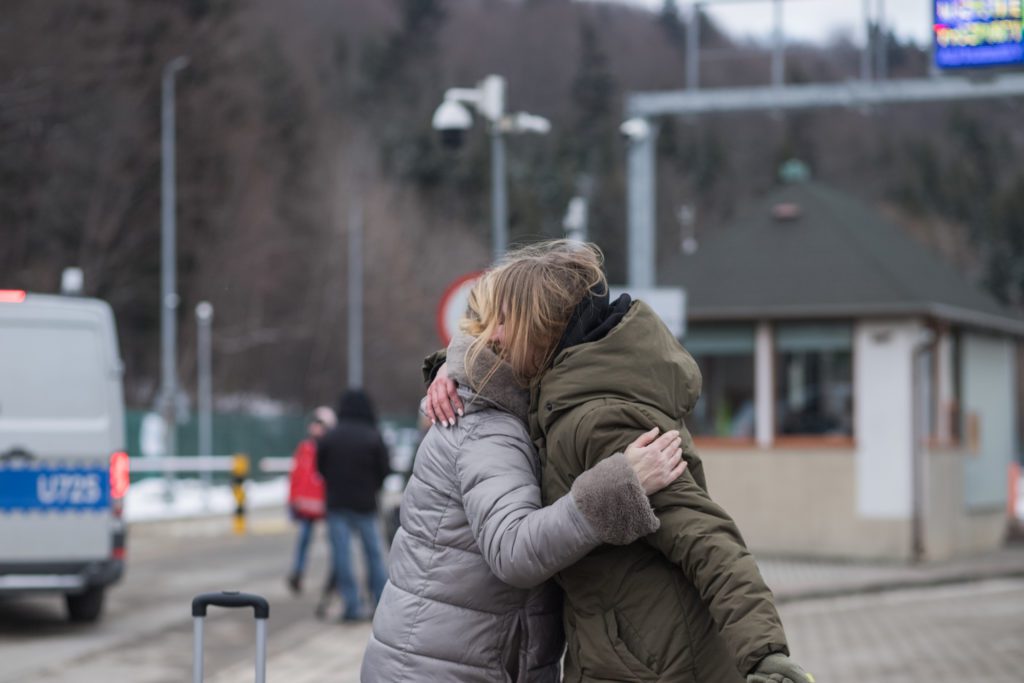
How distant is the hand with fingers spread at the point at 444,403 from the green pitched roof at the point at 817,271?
53.1 ft

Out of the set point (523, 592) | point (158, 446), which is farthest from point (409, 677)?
point (158, 446)

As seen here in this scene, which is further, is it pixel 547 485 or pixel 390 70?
pixel 390 70

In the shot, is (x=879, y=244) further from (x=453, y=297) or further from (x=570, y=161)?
(x=570, y=161)

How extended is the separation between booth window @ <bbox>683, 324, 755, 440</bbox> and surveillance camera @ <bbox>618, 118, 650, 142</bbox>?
12.6 feet

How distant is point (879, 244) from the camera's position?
22.0 meters

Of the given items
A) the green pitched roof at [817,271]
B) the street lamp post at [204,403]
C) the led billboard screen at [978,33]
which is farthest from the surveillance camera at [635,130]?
the street lamp post at [204,403]

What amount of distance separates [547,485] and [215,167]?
5203 cm

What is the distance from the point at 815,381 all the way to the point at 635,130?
15.6 ft

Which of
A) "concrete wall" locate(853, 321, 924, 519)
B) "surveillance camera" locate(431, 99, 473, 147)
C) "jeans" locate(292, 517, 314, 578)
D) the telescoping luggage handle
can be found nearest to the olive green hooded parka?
the telescoping luggage handle

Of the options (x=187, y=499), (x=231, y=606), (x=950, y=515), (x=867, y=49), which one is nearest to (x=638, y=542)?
(x=231, y=606)

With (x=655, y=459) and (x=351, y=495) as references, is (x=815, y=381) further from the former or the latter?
(x=655, y=459)

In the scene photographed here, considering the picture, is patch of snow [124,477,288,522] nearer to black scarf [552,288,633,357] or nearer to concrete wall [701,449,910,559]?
concrete wall [701,449,910,559]

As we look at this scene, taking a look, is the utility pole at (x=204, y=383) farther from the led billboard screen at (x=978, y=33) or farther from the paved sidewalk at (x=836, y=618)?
the led billboard screen at (x=978, y=33)

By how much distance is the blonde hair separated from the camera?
11.3 ft
